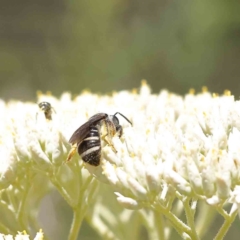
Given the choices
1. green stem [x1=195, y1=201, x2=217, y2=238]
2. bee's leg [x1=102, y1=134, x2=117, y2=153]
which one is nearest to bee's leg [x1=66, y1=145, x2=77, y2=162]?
bee's leg [x1=102, y1=134, x2=117, y2=153]

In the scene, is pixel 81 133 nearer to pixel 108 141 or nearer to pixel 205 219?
pixel 108 141

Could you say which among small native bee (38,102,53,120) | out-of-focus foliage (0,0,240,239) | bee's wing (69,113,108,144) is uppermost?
out-of-focus foliage (0,0,240,239)

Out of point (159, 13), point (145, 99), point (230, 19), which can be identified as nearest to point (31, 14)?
point (159, 13)

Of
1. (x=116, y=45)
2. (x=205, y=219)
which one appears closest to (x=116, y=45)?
(x=116, y=45)

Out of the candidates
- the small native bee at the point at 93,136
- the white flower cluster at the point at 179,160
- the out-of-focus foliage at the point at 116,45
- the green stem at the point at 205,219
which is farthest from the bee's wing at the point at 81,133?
the out-of-focus foliage at the point at 116,45

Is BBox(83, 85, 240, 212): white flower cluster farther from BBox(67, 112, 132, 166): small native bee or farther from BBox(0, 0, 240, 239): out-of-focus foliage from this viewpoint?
BBox(0, 0, 240, 239): out-of-focus foliage

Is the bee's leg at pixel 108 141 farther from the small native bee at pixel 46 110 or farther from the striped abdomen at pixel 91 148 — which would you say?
the small native bee at pixel 46 110
